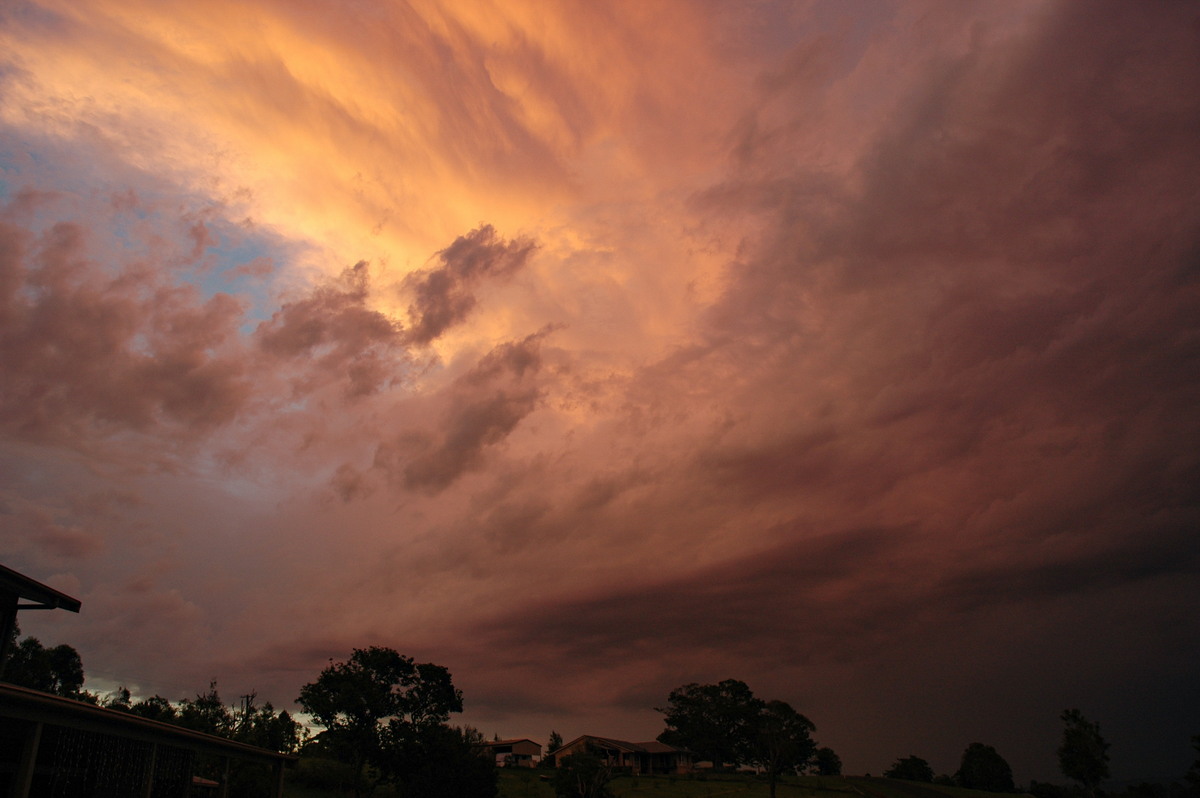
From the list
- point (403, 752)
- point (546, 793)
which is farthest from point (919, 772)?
point (403, 752)

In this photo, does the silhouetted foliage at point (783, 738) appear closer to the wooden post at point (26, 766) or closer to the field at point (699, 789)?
the field at point (699, 789)

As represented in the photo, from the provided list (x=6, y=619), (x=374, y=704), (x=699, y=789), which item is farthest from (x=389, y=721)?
(x=6, y=619)

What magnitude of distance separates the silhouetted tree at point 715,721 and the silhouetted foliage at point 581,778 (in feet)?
214

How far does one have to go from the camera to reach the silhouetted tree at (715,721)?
121625 millimetres

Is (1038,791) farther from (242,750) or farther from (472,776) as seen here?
(242,750)

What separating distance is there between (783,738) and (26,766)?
9043 cm

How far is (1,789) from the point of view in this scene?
19391 millimetres

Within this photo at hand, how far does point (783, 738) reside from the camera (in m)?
91.4

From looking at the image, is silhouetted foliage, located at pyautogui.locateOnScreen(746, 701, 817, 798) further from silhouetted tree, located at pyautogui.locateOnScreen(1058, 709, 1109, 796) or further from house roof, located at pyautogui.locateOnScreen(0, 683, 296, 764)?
house roof, located at pyautogui.locateOnScreen(0, 683, 296, 764)

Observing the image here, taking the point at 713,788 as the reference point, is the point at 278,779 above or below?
above

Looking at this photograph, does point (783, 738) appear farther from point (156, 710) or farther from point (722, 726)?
point (156, 710)

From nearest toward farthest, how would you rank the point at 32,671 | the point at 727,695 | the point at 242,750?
the point at 242,750, the point at 32,671, the point at 727,695

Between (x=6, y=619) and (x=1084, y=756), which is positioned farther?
(x=1084, y=756)

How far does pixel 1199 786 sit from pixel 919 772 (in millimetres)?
65425
